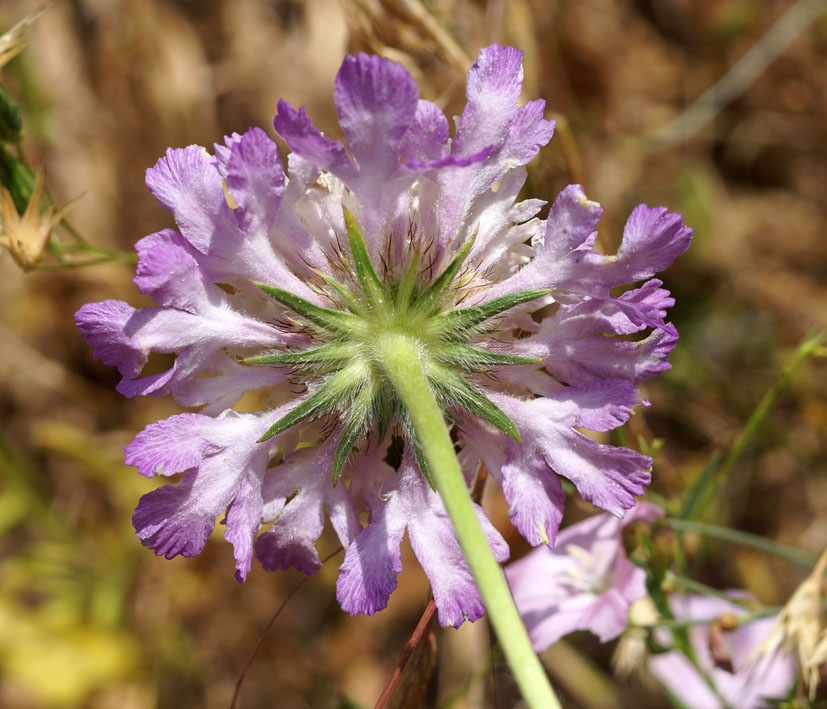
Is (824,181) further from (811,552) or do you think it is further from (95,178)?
(95,178)

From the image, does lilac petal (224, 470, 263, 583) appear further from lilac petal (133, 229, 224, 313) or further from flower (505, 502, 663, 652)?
flower (505, 502, 663, 652)

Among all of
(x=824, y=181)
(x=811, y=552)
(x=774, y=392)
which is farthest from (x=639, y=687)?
(x=824, y=181)

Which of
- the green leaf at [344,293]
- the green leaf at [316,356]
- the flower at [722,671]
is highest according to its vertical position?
the green leaf at [344,293]

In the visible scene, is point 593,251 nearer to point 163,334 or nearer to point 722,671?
point 163,334

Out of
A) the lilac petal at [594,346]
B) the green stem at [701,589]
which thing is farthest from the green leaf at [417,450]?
the green stem at [701,589]

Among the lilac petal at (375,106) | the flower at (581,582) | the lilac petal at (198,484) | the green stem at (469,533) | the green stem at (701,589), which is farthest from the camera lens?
the green stem at (701,589)

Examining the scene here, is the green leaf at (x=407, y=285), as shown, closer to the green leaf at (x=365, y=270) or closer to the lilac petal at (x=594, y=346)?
the green leaf at (x=365, y=270)

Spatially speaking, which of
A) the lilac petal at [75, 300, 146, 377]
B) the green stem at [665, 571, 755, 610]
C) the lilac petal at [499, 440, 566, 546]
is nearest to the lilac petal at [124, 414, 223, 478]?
the lilac petal at [75, 300, 146, 377]
